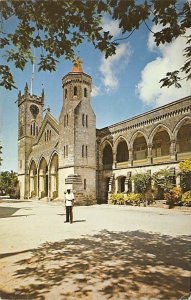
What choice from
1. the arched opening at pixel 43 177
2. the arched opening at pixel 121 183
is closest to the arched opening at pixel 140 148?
the arched opening at pixel 121 183

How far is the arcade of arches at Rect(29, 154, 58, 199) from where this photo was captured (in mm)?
30578

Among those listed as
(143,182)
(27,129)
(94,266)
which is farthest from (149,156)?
(27,129)

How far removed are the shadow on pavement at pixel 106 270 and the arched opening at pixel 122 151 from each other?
21849 millimetres

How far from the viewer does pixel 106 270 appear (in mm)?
4461

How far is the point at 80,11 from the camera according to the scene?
426 centimetres

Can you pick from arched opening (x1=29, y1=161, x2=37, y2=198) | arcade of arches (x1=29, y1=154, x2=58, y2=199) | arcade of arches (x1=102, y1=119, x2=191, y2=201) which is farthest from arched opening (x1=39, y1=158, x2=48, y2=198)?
arcade of arches (x1=102, y1=119, x2=191, y2=201)

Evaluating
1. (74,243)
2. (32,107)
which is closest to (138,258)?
(74,243)

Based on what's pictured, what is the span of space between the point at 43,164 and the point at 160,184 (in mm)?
17889

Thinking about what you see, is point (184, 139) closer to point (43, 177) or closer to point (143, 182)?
point (143, 182)

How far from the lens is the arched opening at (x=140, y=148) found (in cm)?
2650

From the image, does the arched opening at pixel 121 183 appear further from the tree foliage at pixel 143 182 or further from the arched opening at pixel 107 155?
the tree foliage at pixel 143 182

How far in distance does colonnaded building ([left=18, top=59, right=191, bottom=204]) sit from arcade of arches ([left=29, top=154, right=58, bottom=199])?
0.12 meters

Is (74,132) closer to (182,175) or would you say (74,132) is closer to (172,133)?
(172,133)

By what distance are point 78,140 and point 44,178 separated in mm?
11648
